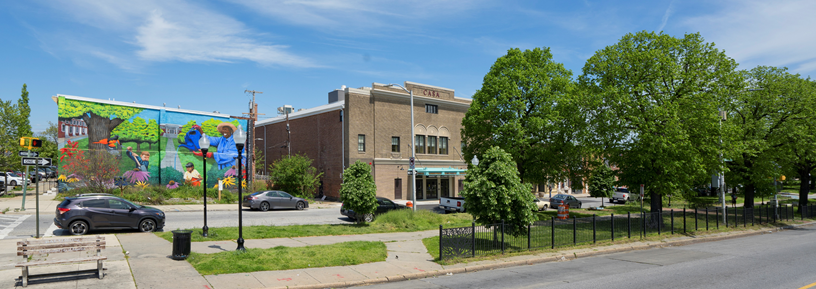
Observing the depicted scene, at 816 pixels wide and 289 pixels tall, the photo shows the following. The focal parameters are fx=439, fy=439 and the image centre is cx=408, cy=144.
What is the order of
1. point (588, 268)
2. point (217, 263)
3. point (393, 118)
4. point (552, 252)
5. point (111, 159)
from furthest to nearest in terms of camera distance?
1. point (393, 118)
2. point (111, 159)
3. point (552, 252)
4. point (588, 268)
5. point (217, 263)

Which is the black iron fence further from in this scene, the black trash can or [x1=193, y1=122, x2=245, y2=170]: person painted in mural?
[x1=193, y1=122, x2=245, y2=170]: person painted in mural

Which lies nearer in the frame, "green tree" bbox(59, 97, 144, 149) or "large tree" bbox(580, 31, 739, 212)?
"large tree" bbox(580, 31, 739, 212)

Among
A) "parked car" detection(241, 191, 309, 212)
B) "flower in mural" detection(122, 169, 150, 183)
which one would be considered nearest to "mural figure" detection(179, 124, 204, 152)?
"flower in mural" detection(122, 169, 150, 183)

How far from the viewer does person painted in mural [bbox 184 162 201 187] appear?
3900 cm

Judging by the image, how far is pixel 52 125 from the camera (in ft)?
224

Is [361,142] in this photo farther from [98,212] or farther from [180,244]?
[180,244]

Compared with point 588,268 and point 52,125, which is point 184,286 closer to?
point 588,268

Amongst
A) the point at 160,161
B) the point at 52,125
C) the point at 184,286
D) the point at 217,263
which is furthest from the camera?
the point at 52,125

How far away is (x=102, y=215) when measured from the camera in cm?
1652

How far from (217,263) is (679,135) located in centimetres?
2062

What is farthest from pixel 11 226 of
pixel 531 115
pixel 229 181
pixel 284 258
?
pixel 531 115

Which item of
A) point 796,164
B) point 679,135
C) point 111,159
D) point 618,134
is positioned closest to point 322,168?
point 111,159

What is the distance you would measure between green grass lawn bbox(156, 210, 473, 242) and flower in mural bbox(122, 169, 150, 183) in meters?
23.5

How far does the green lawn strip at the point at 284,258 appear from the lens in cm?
1075
